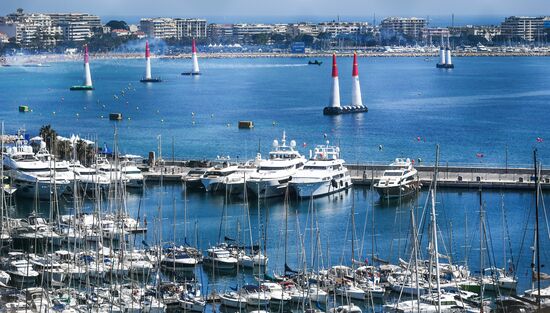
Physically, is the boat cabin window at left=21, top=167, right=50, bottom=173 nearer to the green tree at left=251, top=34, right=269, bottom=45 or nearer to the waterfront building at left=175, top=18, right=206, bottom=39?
the green tree at left=251, top=34, right=269, bottom=45

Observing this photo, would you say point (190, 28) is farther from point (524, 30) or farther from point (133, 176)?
point (133, 176)

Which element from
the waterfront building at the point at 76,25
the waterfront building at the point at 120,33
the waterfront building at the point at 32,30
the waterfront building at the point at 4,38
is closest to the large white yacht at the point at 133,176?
the waterfront building at the point at 32,30

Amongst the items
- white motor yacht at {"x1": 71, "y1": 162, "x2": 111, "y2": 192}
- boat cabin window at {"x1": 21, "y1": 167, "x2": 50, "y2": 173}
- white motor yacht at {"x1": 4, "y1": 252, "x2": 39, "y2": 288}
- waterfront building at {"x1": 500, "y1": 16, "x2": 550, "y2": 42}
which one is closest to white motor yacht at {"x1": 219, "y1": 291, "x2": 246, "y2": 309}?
white motor yacht at {"x1": 4, "y1": 252, "x2": 39, "y2": 288}

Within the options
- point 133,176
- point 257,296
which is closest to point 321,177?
point 133,176

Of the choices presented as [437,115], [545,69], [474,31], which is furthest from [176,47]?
[437,115]

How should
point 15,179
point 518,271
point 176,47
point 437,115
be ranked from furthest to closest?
point 176,47 → point 437,115 → point 15,179 → point 518,271

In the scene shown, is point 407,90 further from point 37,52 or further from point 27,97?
point 37,52
